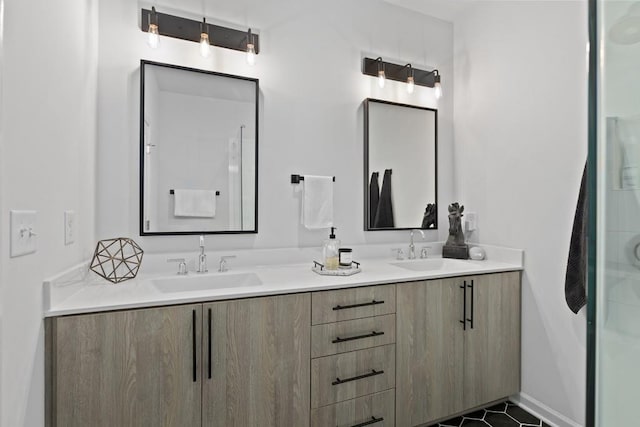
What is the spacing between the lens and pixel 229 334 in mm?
1374

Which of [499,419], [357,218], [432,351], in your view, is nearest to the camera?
[432,351]

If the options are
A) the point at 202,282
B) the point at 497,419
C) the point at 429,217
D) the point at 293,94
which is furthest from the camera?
the point at 429,217

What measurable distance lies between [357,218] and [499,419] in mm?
1426

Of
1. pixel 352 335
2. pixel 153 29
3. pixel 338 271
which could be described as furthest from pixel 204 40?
pixel 352 335

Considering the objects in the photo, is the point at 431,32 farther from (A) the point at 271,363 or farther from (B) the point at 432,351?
(A) the point at 271,363

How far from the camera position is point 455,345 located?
1873 millimetres

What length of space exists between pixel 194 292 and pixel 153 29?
1347 mm

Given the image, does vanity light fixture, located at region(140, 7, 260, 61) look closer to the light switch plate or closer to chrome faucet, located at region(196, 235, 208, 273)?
chrome faucet, located at region(196, 235, 208, 273)

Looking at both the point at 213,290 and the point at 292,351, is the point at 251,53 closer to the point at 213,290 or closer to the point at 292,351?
the point at 213,290

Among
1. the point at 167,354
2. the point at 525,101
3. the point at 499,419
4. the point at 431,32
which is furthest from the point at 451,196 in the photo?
the point at 167,354

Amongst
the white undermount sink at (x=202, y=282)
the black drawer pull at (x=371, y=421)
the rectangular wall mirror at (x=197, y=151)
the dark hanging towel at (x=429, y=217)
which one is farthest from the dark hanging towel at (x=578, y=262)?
the rectangular wall mirror at (x=197, y=151)

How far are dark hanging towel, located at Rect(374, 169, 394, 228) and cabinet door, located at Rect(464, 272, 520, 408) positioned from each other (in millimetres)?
683

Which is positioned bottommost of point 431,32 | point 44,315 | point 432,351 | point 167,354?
point 432,351

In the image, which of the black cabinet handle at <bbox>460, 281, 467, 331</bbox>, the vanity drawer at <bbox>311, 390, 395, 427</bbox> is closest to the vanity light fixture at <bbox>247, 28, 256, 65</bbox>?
the black cabinet handle at <bbox>460, 281, 467, 331</bbox>
